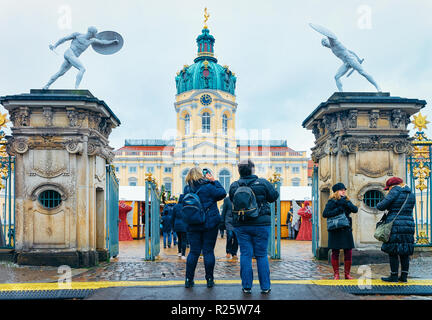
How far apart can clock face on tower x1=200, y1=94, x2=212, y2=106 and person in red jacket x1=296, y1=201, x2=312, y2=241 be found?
37.5 metres

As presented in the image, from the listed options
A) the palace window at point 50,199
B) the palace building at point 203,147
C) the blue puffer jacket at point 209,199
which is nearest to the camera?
the blue puffer jacket at point 209,199

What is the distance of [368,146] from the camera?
342 inches

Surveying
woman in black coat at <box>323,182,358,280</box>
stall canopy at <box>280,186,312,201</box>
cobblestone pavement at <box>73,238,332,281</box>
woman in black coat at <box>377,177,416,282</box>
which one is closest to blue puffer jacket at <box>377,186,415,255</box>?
woman in black coat at <box>377,177,416,282</box>

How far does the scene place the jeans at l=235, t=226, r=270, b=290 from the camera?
16.1ft

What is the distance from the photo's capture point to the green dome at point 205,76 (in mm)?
53375

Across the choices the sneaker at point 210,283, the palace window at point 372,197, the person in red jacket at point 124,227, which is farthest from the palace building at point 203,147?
the sneaker at point 210,283

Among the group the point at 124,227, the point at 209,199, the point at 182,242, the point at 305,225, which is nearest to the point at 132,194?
the point at 124,227

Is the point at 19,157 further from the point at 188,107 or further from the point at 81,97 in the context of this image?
the point at 188,107

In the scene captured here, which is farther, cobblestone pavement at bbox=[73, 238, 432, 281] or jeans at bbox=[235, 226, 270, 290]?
cobblestone pavement at bbox=[73, 238, 432, 281]

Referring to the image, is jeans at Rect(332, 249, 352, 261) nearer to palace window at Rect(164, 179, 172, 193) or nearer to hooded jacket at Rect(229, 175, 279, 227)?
hooded jacket at Rect(229, 175, 279, 227)

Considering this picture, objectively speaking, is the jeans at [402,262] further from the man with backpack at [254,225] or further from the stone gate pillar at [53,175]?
the stone gate pillar at [53,175]

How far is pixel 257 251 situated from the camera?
4906 millimetres

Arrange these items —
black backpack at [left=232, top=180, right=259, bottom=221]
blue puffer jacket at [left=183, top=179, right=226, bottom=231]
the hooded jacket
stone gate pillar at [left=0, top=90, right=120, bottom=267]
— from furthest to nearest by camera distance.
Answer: stone gate pillar at [left=0, top=90, right=120, bottom=267] → blue puffer jacket at [left=183, top=179, right=226, bottom=231] → the hooded jacket → black backpack at [left=232, top=180, right=259, bottom=221]
